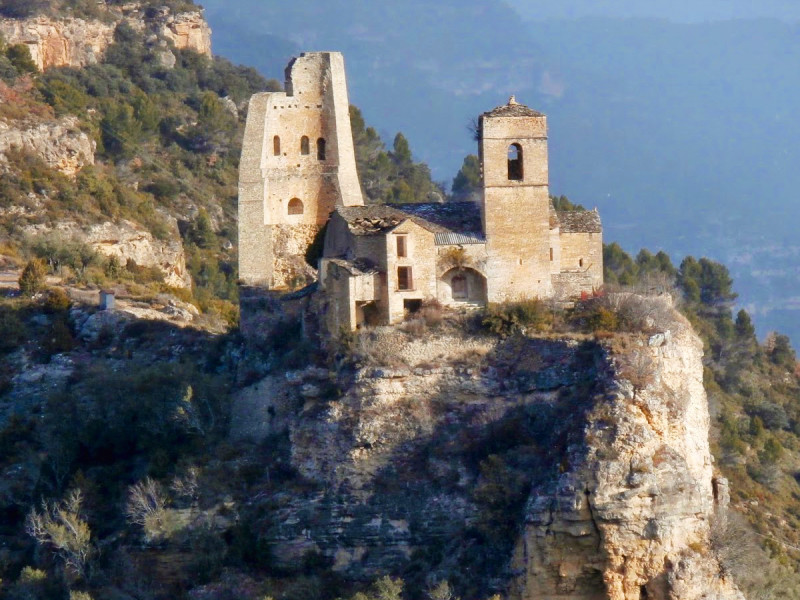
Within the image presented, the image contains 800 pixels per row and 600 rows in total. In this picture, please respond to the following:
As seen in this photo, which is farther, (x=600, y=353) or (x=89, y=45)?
(x=89, y=45)

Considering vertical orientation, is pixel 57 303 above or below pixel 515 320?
above

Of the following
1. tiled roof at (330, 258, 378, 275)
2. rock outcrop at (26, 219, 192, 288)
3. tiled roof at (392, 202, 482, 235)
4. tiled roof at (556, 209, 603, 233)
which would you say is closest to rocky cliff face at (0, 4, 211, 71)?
rock outcrop at (26, 219, 192, 288)

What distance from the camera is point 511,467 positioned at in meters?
47.4

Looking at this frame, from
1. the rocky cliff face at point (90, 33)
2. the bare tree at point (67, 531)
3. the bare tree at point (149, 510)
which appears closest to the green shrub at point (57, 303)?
the bare tree at point (67, 531)

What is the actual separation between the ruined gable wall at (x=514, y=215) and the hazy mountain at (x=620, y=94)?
41.1m

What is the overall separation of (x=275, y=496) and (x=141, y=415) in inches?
252

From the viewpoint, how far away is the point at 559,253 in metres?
52.6

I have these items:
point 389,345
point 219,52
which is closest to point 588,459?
point 389,345

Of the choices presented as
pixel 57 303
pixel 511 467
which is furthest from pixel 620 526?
pixel 57 303

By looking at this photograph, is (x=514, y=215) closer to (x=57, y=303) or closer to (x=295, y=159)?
(x=295, y=159)

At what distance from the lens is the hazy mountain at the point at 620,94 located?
101000mm

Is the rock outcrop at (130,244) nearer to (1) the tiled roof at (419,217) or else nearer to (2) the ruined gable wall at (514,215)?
(1) the tiled roof at (419,217)

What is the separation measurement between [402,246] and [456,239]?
4.93ft

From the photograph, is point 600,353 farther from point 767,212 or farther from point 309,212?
point 767,212
